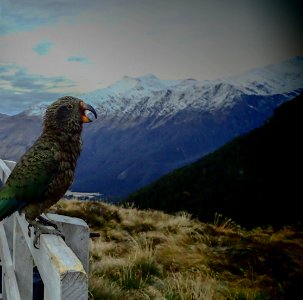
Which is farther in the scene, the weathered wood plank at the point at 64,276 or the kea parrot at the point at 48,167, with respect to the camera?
the kea parrot at the point at 48,167

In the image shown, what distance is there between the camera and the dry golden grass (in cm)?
203

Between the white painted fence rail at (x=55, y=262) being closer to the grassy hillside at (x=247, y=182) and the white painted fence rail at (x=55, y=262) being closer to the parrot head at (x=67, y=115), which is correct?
the parrot head at (x=67, y=115)

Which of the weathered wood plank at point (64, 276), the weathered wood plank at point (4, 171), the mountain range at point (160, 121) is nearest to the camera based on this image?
the weathered wood plank at point (64, 276)

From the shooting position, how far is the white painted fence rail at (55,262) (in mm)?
531

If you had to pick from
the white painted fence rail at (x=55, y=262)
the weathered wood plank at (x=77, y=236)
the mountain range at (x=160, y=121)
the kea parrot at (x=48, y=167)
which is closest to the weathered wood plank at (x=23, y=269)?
the white painted fence rail at (x=55, y=262)

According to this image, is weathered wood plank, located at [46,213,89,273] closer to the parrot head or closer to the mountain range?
Answer: the parrot head

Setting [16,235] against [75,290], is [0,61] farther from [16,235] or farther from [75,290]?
[75,290]

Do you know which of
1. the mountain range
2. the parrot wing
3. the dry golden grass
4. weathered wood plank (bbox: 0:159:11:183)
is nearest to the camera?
the parrot wing

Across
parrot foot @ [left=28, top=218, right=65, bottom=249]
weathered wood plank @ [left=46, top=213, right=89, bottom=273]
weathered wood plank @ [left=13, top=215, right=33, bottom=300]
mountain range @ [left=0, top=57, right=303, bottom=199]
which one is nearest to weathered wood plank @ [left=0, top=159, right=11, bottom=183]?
weathered wood plank @ [left=13, top=215, right=33, bottom=300]

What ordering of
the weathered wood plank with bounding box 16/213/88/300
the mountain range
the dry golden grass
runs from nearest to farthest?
the weathered wood plank with bounding box 16/213/88/300
the dry golden grass
the mountain range

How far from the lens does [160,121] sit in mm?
4242

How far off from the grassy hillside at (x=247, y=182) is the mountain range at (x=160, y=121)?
5.0 inches

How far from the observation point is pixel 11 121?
416 centimetres

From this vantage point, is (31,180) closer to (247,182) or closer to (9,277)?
(9,277)
